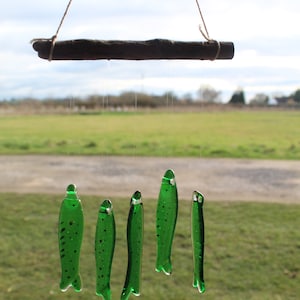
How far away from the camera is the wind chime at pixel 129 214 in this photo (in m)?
1.19

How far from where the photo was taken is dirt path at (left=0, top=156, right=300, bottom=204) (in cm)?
494

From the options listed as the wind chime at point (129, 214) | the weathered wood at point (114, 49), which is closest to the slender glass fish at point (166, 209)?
the wind chime at point (129, 214)

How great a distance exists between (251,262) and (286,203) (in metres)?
1.43

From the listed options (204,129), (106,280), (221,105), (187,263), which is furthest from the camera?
(204,129)

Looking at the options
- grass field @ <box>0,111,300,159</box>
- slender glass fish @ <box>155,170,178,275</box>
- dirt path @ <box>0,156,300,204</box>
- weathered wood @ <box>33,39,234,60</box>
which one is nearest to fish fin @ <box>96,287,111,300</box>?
slender glass fish @ <box>155,170,178,275</box>

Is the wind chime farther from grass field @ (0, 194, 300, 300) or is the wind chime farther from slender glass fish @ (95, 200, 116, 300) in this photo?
grass field @ (0, 194, 300, 300)

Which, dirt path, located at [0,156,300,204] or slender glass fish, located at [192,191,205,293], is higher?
slender glass fish, located at [192,191,205,293]

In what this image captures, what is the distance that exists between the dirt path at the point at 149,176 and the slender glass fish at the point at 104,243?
11.6 ft

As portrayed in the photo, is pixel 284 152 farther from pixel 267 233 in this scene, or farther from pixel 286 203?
pixel 267 233

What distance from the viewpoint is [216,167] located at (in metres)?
6.02

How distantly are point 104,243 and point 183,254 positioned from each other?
220 cm

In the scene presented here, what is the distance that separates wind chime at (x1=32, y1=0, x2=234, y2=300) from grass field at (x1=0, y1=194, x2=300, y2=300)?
63.5 inches

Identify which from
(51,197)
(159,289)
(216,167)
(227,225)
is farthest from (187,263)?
(216,167)

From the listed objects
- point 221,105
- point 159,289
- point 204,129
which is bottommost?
point 159,289
